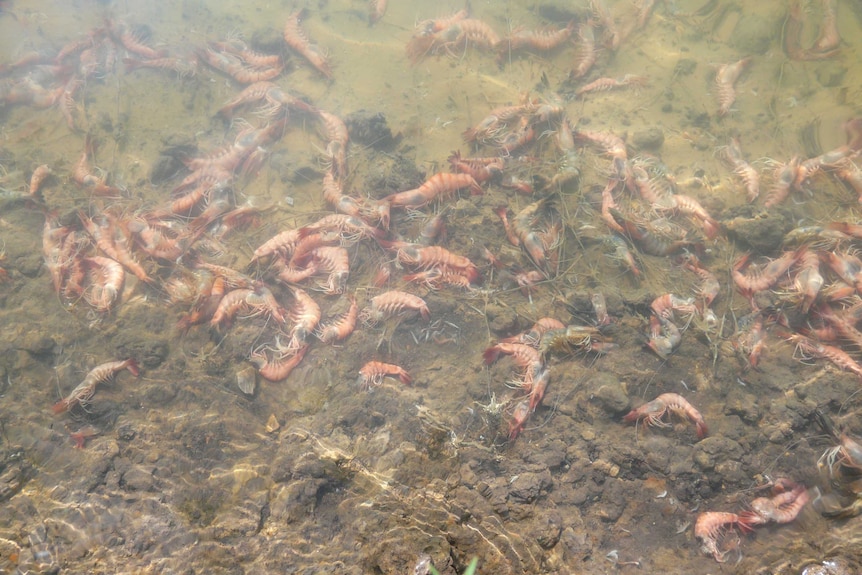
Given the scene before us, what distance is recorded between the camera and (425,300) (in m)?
4.59

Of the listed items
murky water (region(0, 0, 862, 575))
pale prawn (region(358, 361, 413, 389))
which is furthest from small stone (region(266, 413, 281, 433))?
pale prawn (region(358, 361, 413, 389))

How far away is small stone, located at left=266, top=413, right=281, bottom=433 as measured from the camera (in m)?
3.88

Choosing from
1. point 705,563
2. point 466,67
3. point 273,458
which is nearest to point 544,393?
point 705,563

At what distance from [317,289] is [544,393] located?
8.57 ft

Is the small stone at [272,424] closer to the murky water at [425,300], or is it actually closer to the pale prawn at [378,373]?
the murky water at [425,300]

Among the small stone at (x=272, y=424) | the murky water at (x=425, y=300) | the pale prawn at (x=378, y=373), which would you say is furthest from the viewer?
the pale prawn at (x=378, y=373)

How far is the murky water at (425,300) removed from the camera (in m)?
3.16

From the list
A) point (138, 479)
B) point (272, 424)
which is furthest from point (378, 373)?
point (138, 479)

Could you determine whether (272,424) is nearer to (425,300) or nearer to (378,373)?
(378,373)

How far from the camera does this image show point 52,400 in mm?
3898

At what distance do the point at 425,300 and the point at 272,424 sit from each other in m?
1.83

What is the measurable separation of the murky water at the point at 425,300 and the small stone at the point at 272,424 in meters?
0.03

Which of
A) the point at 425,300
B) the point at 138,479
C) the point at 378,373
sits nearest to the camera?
the point at 138,479

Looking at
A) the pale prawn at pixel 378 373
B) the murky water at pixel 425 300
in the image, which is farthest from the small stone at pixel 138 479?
the pale prawn at pixel 378 373
